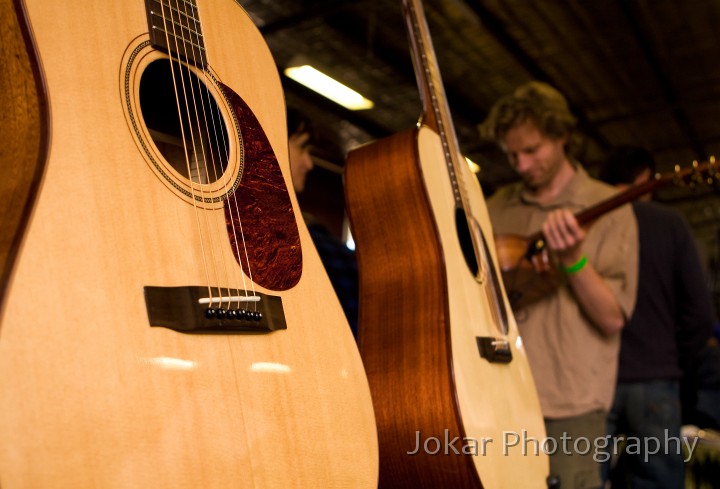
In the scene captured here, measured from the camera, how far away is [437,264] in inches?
56.6

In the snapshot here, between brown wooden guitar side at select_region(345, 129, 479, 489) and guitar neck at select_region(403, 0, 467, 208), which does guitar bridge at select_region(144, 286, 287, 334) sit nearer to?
brown wooden guitar side at select_region(345, 129, 479, 489)

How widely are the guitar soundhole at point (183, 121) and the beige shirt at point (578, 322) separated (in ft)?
4.70

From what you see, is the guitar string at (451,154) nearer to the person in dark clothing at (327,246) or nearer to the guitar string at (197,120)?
the person in dark clothing at (327,246)

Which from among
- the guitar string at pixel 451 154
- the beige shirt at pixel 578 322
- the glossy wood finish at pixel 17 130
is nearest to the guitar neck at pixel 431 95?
the guitar string at pixel 451 154

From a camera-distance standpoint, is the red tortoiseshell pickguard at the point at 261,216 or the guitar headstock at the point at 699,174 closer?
the red tortoiseshell pickguard at the point at 261,216

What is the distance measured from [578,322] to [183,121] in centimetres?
157

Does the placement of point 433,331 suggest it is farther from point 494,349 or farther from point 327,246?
point 327,246

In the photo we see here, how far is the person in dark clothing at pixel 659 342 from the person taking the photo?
2.38 m

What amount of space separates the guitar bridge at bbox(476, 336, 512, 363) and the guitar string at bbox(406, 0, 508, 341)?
71mm

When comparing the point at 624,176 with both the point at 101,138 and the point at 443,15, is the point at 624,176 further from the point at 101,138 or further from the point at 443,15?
the point at 443,15

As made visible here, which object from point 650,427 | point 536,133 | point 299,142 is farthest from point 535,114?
point 650,427

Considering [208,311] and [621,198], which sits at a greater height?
[621,198]

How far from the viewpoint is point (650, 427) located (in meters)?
2.34

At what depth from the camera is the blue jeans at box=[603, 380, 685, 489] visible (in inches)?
92.8
